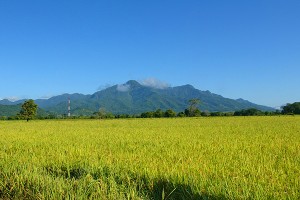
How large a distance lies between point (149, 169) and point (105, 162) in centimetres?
178

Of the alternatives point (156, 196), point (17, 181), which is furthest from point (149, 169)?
point (17, 181)

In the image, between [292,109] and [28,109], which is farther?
[292,109]

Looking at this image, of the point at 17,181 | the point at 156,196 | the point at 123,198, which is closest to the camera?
the point at 123,198

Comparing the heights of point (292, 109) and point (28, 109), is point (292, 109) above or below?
above

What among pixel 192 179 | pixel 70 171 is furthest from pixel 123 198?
pixel 70 171

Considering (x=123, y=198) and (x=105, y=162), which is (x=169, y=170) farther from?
(x=105, y=162)

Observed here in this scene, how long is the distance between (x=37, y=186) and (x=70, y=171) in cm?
164

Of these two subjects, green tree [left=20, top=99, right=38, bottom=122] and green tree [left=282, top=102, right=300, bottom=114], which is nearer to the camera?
green tree [left=20, top=99, right=38, bottom=122]

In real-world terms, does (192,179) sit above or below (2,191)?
above

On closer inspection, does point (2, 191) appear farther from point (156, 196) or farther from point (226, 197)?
point (226, 197)

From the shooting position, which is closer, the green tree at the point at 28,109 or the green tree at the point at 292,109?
the green tree at the point at 28,109

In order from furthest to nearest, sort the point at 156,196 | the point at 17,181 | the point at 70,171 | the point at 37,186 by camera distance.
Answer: the point at 70,171
the point at 17,181
the point at 37,186
the point at 156,196

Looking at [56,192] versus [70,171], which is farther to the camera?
[70,171]

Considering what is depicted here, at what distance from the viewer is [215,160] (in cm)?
789
